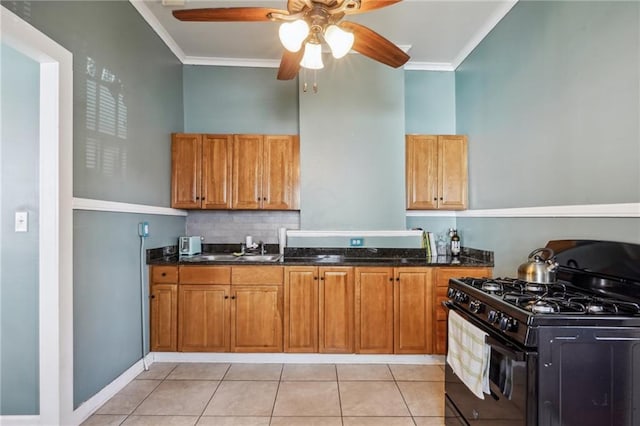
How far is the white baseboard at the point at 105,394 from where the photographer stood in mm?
2102

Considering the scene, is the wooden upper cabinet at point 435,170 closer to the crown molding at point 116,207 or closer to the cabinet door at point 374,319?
the cabinet door at point 374,319

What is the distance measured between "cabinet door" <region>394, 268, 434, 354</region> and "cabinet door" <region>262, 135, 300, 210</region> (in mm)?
1385

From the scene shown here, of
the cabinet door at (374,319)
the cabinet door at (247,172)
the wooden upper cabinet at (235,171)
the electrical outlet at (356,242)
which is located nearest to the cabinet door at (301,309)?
the cabinet door at (374,319)

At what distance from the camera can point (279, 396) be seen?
246cm

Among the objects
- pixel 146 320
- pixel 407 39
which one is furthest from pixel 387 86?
pixel 146 320

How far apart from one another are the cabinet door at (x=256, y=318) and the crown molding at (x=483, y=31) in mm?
3063

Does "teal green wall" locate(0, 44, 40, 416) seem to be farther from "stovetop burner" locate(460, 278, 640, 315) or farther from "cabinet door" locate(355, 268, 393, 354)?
"stovetop burner" locate(460, 278, 640, 315)

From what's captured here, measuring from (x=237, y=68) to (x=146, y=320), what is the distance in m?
2.82

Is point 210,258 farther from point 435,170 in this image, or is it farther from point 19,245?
point 435,170

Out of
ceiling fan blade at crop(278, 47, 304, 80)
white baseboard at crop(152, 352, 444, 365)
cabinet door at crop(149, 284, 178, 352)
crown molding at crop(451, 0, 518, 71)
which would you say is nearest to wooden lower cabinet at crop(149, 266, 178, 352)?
cabinet door at crop(149, 284, 178, 352)

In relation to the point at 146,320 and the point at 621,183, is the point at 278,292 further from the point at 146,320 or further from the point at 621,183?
the point at 621,183

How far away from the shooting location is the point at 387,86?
3.40 meters

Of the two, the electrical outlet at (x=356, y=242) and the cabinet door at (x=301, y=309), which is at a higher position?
the electrical outlet at (x=356, y=242)

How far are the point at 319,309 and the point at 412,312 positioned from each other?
2.80 feet
